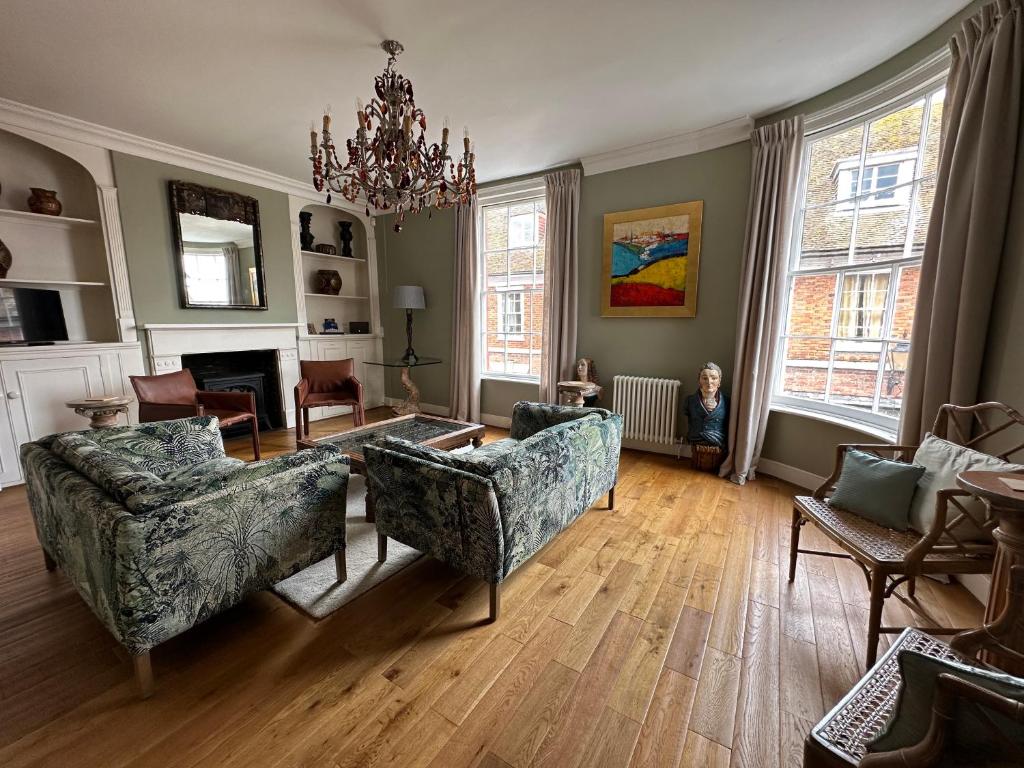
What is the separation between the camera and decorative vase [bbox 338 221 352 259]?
539 centimetres

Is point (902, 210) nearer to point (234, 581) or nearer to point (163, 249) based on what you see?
point (234, 581)

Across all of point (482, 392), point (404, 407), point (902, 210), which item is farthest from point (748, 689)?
point (404, 407)

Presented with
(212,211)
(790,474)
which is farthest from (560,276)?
(212,211)

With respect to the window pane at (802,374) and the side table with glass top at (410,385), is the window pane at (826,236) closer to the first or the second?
the window pane at (802,374)

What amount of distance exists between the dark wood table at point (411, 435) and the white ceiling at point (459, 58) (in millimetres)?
2334

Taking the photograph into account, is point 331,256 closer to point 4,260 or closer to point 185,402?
point 185,402

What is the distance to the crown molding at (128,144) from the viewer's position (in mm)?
3006

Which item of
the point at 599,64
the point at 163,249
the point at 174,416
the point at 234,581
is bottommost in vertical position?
the point at 234,581

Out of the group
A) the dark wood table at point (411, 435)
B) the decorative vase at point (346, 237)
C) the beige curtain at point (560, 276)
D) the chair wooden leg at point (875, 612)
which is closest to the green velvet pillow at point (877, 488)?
the chair wooden leg at point (875, 612)

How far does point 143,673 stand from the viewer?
54.8 inches

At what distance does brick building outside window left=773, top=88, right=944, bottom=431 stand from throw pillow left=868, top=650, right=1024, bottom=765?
2.57 m

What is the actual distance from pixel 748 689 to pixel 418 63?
11.4 ft

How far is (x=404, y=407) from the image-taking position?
519cm

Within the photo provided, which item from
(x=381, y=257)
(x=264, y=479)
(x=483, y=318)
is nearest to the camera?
(x=264, y=479)
